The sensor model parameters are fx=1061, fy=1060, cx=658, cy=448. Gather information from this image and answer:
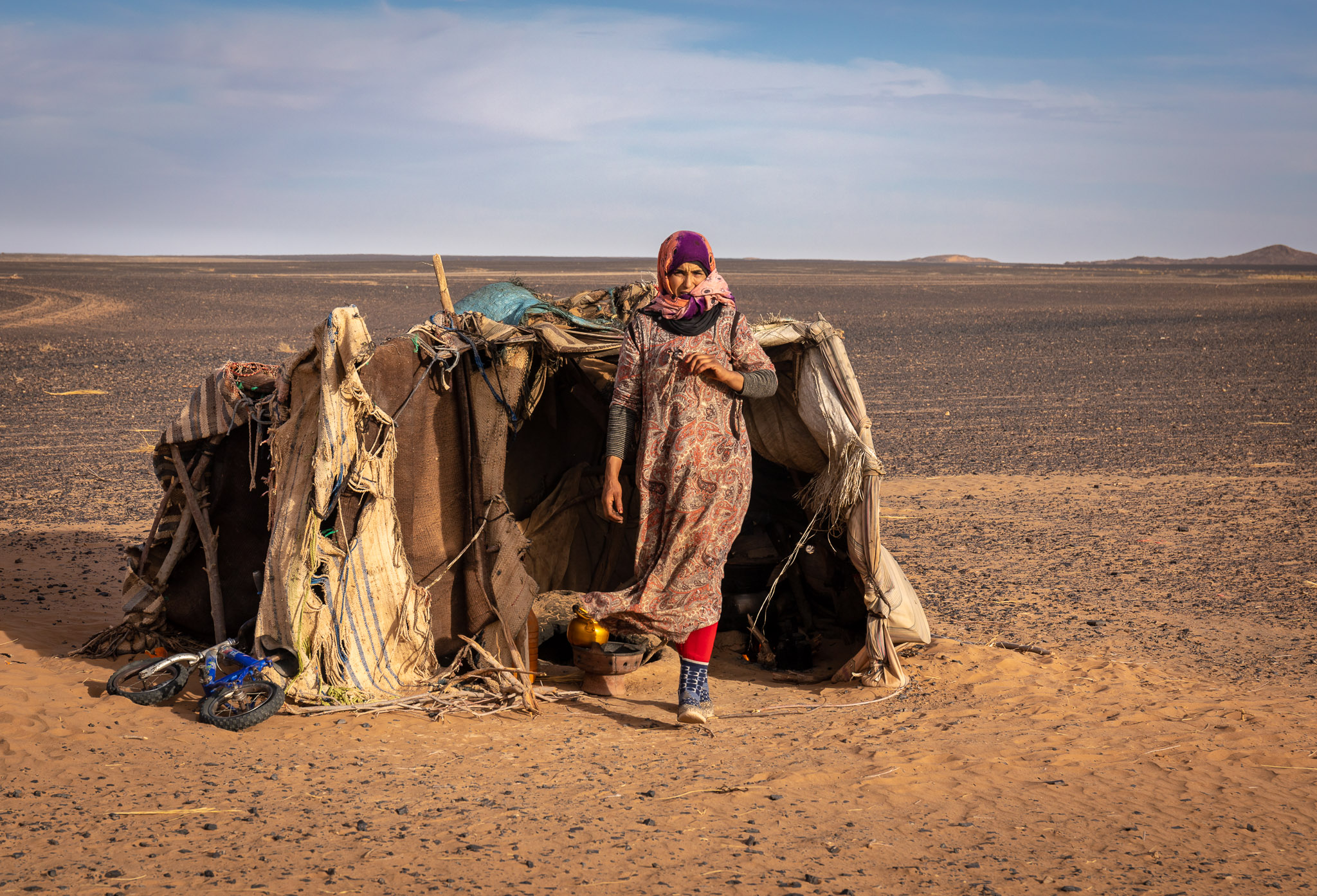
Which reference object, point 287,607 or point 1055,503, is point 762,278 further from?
point 287,607

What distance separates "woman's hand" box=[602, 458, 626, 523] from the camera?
15.0 ft

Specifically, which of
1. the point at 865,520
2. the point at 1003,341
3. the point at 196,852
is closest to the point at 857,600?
the point at 865,520

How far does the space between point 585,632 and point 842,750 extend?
1.49m

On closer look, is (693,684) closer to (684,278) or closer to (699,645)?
(699,645)

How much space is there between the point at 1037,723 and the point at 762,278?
64.2 m

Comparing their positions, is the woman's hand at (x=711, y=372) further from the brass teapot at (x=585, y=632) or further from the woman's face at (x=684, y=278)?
the brass teapot at (x=585, y=632)

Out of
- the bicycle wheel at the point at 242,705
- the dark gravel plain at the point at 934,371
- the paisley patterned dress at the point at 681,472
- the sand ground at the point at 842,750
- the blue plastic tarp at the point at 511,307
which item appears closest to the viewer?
the sand ground at the point at 842,750

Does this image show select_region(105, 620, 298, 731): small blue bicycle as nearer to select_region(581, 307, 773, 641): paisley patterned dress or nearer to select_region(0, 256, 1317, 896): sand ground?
select_region(0, 256, 1317, 896): sand ground

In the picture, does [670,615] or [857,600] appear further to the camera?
[857,600]

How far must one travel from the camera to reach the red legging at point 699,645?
4.72 metres

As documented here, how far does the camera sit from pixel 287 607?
466 centimetres

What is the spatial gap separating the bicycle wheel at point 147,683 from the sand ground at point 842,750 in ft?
0.20

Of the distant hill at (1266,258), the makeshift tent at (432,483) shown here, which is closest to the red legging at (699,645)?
the makeshift tent at (432,483)

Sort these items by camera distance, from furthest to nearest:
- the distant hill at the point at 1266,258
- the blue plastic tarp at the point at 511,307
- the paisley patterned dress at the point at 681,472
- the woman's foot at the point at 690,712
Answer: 1. the distant hill at the point at 1266,258
2. the blue plastic tarp at the point at 511,307
3. the woman's foot at the point at 690,712
4. the paisley patterned dress at the point at 681,472
